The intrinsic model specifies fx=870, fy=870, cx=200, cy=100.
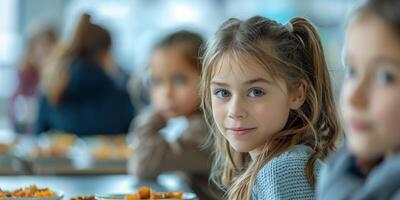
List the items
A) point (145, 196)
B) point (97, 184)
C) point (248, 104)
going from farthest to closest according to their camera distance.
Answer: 1. point (97, 184)
2. point (145, 196)
3. point (248, 104)

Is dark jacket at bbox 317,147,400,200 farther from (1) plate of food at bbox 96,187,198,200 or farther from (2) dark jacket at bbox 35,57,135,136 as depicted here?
(2) dark jacket at bbox 35,57,135,136

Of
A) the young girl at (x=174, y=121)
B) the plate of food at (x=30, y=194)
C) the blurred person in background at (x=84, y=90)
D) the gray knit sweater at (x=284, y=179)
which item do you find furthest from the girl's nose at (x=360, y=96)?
the blurred person in background at (x=84, y=90)

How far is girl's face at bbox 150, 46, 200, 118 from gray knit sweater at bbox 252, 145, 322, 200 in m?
1.39

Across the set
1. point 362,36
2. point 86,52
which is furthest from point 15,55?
point 362,36

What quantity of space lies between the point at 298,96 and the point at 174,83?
4.21 feet

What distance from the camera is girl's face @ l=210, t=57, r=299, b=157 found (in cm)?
168

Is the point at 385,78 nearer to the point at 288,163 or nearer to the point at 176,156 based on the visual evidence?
the point at 288,163

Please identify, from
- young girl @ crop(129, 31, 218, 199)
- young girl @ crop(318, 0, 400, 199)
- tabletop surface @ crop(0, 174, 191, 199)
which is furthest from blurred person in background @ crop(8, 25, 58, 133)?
young girl @ crop(318, 0, 400, 199)

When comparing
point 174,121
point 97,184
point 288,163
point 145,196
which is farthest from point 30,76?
point 288,163

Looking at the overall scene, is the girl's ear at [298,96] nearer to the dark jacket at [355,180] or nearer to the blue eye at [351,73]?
the dark jacket at [355,180]

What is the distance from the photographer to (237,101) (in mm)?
1671

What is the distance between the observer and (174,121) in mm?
3133

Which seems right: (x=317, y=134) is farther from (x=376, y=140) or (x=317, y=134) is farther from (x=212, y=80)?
(x=376, y=140)

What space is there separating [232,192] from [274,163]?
0.15 metres
